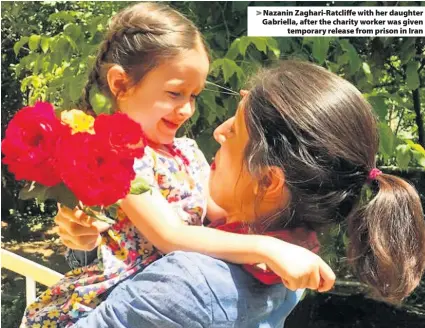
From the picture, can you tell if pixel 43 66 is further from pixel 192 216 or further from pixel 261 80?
pixel 261 80

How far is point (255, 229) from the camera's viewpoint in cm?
118

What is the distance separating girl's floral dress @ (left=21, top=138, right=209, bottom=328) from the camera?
1.38 meters

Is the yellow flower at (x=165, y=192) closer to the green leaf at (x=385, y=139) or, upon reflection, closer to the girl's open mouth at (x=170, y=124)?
the girl's open mouth at (x=170, y=124)

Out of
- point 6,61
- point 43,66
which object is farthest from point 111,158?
point 6,61

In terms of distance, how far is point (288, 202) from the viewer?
1.15 meters

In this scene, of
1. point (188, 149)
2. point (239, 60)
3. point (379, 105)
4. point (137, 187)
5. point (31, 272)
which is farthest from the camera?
point (239, 60)

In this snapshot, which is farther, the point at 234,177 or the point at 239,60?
the point at 239,60

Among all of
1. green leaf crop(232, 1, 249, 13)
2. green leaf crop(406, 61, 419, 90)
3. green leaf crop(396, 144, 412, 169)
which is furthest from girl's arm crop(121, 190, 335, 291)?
green leaf crop(406, 61, 419, 90)

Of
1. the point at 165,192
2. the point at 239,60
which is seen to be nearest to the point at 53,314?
the point at 165,192

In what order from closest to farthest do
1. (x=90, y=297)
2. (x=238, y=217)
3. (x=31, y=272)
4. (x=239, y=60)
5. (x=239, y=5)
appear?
(x=238, y=217), (x=90, y=297), (x=31, y=272), (x=239, y=60), (x=239, y=5)

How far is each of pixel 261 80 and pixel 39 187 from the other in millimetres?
435

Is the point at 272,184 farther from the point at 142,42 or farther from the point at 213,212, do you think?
the point at 142,42
